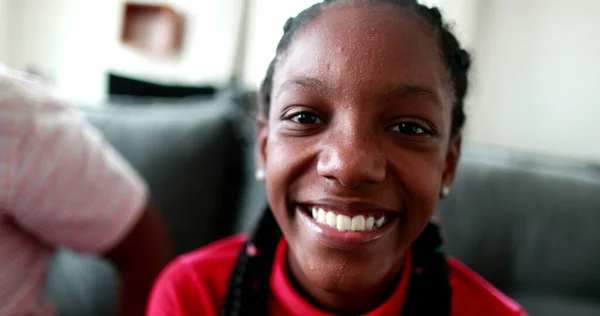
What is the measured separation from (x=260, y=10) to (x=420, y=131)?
1.73 metres

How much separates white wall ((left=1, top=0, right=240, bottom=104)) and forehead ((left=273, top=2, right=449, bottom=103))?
6.14ft

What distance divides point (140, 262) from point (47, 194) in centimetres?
24

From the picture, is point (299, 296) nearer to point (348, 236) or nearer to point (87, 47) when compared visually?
point (348, 236)

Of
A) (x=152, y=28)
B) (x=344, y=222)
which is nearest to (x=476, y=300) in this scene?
(x=344, y=222)

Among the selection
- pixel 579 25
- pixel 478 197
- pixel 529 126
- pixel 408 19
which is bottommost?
pixel 478 197

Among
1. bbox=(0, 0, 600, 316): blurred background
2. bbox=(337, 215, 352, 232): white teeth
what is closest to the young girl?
bbox=(337, 215, 352, 232): white teeth

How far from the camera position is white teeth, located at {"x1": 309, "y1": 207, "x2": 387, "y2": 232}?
535mm

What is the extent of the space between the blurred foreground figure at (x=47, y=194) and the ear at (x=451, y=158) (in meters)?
0.48

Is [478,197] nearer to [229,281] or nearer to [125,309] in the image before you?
[229,281]

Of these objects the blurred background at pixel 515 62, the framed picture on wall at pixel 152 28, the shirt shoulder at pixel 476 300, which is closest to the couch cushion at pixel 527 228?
the blurred background at pixel 515 62

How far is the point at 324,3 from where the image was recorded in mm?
595

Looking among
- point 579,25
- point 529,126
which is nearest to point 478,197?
point 529,126

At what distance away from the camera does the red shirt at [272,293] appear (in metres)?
0.67

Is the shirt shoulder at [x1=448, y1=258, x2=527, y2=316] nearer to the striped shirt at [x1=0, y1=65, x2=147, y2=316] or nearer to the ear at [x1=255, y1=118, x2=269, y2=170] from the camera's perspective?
the ear at [x1=255, y1=118, x2=269, y2=170]
